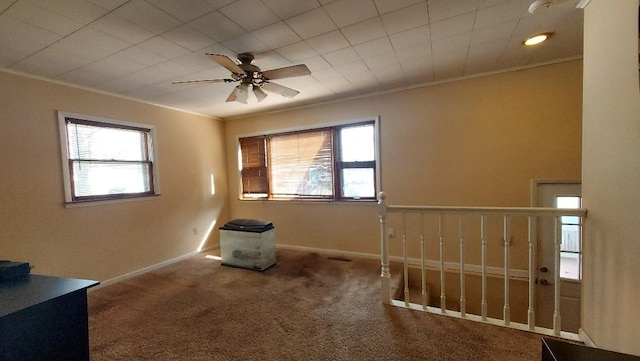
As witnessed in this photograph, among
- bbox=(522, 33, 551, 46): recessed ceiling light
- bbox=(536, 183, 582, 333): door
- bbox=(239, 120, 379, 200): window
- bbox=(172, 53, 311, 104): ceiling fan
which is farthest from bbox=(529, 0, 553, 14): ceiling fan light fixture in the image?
bbox=(239, 120, 379, 200): window

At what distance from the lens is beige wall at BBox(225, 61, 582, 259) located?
2.77 meters

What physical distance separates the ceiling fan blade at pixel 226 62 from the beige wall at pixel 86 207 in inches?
86.1

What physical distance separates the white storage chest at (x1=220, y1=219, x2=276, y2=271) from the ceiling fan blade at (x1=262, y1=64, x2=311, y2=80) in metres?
2.00

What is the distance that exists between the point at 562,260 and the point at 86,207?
545 cm

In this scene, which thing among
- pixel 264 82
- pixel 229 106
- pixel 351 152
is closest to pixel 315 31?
pixel 264 82

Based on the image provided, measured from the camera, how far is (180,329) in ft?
7.02

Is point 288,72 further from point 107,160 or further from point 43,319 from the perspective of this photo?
point 107,160

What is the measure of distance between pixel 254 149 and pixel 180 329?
10.4 feet

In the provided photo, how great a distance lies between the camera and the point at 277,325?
2.15 metres

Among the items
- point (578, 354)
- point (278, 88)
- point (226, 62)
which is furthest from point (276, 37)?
point (578, 354)

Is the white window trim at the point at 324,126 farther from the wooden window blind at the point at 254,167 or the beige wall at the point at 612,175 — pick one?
the beige wall at the point at 612,175

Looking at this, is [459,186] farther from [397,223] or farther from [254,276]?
[254,276]

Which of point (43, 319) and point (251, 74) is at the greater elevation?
point (251, 74)

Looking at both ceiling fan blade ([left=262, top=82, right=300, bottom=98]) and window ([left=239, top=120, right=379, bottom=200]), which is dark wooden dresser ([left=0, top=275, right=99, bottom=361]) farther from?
window ([left=239, top=120, right=379, bottom=200])
